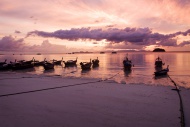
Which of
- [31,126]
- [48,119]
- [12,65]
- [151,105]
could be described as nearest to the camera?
[31,126]

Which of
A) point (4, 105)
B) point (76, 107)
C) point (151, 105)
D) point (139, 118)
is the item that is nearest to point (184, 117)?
point (151, 105)

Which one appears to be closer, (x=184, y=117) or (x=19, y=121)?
(x=19, y=121)

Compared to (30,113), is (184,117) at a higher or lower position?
lower

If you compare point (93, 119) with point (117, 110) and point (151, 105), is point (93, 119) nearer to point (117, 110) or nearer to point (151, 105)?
point (117, 110)

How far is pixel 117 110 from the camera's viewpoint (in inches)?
401

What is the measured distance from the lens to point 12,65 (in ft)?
146

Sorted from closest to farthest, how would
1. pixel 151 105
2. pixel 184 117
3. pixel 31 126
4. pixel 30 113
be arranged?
pixel 31 126
pixel 30 113
pixel 184 117
pixel 151 105

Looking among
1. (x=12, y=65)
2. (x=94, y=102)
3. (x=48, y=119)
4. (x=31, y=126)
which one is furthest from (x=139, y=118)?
(x=12, y=65)

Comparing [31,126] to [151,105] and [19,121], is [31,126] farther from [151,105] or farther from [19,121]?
[151,105]

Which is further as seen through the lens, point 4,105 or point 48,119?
point 4,105

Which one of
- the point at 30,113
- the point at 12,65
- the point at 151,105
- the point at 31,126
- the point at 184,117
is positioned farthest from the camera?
the point at 12,65

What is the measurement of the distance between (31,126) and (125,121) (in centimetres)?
430

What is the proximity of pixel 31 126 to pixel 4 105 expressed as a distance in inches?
153

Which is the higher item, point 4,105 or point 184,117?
point 4,105
